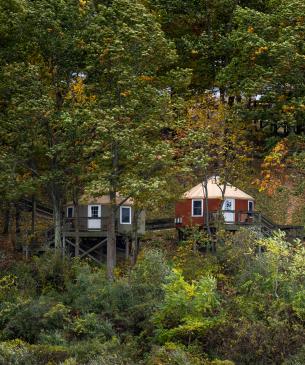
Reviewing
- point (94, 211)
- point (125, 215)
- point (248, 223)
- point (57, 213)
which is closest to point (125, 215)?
point (125, 215)

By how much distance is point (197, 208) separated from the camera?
37.0 m

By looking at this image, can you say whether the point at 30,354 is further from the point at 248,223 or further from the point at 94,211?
the point at 248,223

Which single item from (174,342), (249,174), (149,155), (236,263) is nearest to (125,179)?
(149,155)

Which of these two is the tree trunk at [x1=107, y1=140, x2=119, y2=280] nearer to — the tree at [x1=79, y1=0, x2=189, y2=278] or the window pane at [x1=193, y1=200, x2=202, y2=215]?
the tree at [x1=79, y1=0, x2=189, y2=278]

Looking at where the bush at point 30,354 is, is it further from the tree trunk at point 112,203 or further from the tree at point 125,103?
the tree at point 125,103

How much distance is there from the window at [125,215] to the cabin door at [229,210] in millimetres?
4856

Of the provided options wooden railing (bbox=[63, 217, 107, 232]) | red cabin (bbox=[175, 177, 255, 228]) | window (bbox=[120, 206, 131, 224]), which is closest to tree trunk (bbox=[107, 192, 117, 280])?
wooden railing (bbox=[63, 217, 107, 232])

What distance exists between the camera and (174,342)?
24141 mm

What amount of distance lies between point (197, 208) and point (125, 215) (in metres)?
3.71

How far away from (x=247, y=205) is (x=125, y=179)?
32.3ft

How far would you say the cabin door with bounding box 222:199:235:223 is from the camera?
35531mm

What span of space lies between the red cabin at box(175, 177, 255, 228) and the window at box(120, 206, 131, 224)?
250cm

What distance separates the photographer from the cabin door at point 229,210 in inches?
1399

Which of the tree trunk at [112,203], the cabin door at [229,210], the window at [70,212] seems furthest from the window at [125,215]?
the tree trunk at [112,203]
